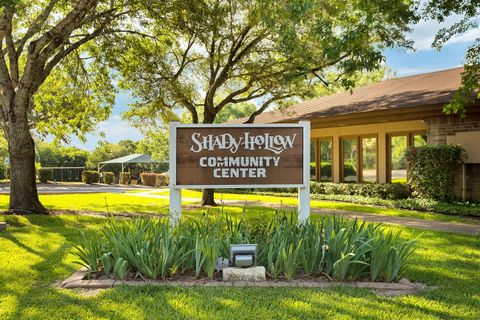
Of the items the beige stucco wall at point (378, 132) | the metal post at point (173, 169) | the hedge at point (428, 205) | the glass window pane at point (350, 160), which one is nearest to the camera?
the metal post at point (173, 169)

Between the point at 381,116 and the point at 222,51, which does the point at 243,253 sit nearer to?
the point at 222,51

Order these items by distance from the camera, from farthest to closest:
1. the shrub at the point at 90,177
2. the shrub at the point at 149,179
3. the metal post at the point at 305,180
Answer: the shrub at the point at 90,177 → the shrub at the point at 149,179 → the metal post at the point at 305,180

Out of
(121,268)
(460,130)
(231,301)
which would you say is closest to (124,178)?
(460,130)

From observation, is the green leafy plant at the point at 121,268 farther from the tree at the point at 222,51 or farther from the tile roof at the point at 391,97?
the tile roof at the point at 391,97

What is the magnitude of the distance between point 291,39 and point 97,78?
9.20 m

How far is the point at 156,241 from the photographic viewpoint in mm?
5074

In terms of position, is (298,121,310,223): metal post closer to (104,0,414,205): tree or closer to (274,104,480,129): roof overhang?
(104,0,414,205): tree

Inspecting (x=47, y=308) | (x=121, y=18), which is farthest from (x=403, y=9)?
(x=121, y=18)

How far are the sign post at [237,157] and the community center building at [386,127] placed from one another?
28.6ft

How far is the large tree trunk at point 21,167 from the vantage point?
36.2 feet

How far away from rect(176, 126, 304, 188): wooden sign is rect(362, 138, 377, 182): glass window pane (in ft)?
42.1

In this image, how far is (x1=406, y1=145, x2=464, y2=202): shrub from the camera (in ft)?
44.3

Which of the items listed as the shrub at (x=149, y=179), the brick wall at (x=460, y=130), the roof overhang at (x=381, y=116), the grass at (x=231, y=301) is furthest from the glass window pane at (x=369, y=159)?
the shrub at (x=149, y=179)

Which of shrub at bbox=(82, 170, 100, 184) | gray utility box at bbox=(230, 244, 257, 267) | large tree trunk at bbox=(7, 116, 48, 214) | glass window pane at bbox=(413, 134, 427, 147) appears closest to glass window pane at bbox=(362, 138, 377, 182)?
glass window pane at bbox=(413, 134, 427, 147)
